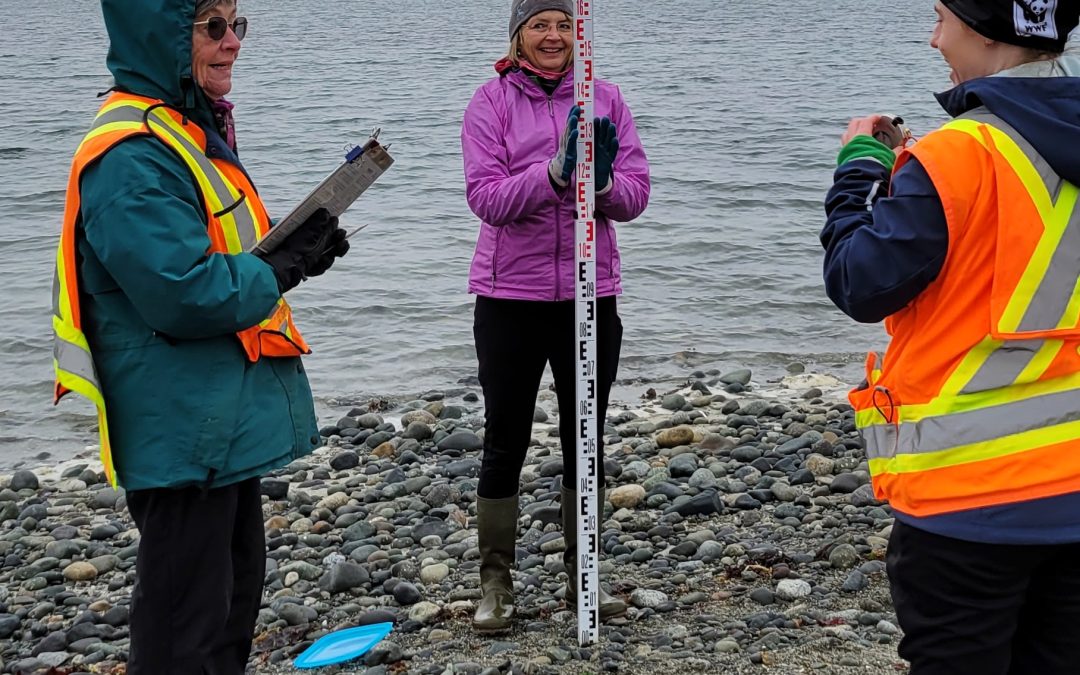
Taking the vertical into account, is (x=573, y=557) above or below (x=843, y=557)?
above

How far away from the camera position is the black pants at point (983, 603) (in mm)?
2965

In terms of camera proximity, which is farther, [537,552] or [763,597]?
[537,552]

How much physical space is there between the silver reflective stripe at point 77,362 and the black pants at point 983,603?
2.16 metres

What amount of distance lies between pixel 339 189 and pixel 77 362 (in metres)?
0.90

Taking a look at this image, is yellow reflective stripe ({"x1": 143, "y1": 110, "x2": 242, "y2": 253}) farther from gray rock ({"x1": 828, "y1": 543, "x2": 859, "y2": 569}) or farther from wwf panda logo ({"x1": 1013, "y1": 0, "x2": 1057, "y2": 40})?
gray rock ({"x1": 828, "y1": 543, "x2": 859, "y2": 569})

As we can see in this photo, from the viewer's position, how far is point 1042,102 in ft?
9.48

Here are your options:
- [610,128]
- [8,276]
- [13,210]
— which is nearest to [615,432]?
[610,128]

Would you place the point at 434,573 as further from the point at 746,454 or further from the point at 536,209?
the point at 746,454

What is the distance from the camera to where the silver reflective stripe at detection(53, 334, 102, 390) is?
11.2ft

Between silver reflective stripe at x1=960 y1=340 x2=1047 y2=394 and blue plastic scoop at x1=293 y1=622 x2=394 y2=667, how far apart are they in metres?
2.98

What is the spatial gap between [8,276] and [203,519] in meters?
12.7

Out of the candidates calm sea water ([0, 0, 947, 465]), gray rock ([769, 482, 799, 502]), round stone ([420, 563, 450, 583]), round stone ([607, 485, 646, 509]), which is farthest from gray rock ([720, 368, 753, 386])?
round stone ([420, 563, 450, 583])

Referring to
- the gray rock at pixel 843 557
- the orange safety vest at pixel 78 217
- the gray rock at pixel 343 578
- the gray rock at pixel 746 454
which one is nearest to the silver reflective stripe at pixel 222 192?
the orange safety vest at pixel 78 217

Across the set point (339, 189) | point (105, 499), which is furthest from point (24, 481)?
point (339, 189)
